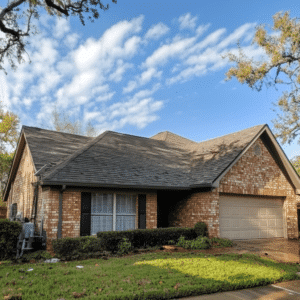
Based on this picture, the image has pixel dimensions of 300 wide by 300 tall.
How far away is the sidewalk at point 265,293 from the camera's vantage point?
5.38 m

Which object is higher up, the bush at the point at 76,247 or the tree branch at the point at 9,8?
the tree branch at the point at 9,8

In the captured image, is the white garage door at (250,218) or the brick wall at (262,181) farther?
the brick wall at (262,181)

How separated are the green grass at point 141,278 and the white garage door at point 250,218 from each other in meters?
5.20

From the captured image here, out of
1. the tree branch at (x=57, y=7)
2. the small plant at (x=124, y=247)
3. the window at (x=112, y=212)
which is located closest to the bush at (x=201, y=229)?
the window at (x=112, y=212)

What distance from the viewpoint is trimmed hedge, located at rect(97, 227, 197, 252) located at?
33.1 feet

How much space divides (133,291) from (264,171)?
1218 cm

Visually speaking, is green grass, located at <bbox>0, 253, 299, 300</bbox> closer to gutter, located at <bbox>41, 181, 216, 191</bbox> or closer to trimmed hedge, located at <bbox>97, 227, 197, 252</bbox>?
trimmed hedge, located at <bbox>97, 227, 197, 252</bbox>

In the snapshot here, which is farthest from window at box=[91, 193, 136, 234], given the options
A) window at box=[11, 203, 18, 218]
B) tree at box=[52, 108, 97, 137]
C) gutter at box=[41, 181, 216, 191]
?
tree at box=[52, 108, 97, 137]

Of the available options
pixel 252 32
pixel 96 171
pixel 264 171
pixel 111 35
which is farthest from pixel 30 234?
pixel 252 32

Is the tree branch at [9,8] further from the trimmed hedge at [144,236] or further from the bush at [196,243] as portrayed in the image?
the bush at [196,243]

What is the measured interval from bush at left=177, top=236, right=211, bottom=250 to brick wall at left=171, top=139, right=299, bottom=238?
3.78 ft

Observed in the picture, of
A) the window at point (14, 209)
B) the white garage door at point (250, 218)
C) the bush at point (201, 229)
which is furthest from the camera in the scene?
the window at point (14, 209)

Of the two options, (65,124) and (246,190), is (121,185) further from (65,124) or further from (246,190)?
(65,124)

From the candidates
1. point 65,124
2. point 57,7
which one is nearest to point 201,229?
point 57,7
